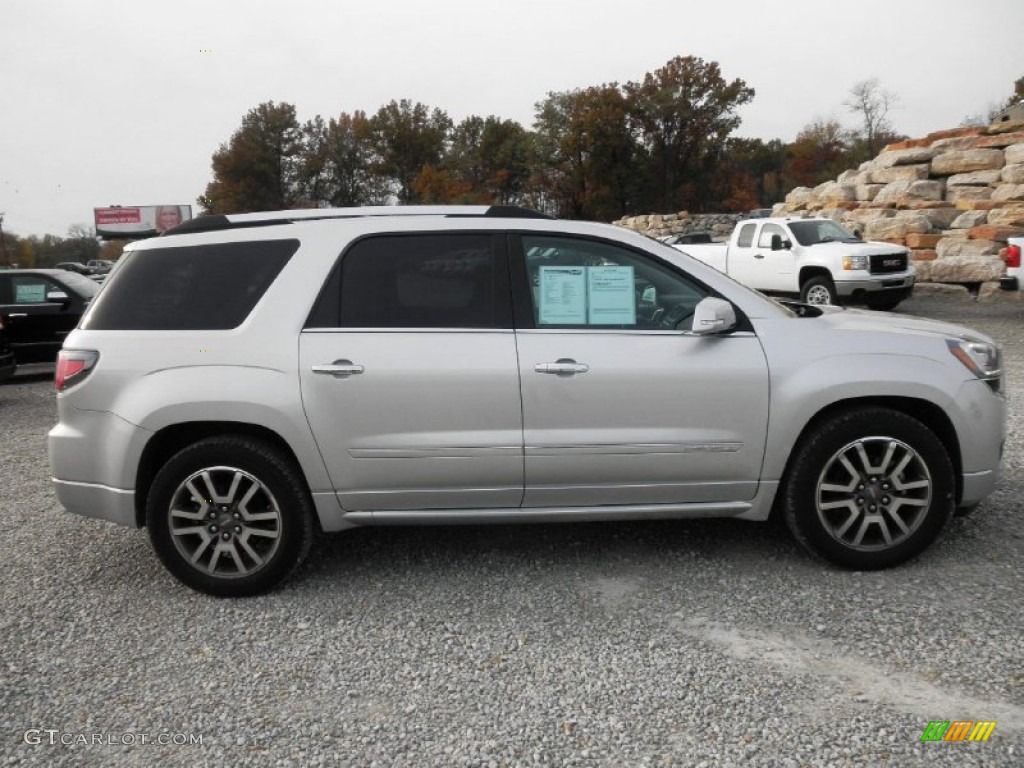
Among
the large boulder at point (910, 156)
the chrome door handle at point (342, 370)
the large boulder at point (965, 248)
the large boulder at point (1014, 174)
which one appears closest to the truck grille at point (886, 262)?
the large boulder at point (965, 248)

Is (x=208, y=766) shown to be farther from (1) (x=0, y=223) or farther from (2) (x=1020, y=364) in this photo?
(1) (x=0, y=223)

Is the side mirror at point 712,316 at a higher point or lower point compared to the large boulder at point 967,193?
lower

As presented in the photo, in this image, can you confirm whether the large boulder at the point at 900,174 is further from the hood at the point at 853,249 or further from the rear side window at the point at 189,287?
the rear side window at the point at 189,287

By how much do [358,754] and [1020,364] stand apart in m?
9.97

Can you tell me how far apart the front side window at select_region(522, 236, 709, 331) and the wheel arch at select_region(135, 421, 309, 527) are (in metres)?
1.33

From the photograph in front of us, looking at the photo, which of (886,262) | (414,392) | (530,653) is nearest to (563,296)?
(414,392)

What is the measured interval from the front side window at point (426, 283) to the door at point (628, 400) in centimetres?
15

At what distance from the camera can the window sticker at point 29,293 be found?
1113 centimetres

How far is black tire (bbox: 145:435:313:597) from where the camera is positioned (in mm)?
3684

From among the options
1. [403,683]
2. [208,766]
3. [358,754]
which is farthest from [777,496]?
[208,766]

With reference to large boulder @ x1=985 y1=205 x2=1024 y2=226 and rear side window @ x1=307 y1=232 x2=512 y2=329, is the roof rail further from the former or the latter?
large boulder @ x1=985 y1=205 x2=1024 y2=226

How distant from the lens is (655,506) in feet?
12.5

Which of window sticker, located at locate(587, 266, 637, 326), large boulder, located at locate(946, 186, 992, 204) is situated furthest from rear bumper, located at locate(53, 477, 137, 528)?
large boulder, located at locate(946, 186, 992, 204)

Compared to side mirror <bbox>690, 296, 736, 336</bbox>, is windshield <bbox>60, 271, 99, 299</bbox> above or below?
above
